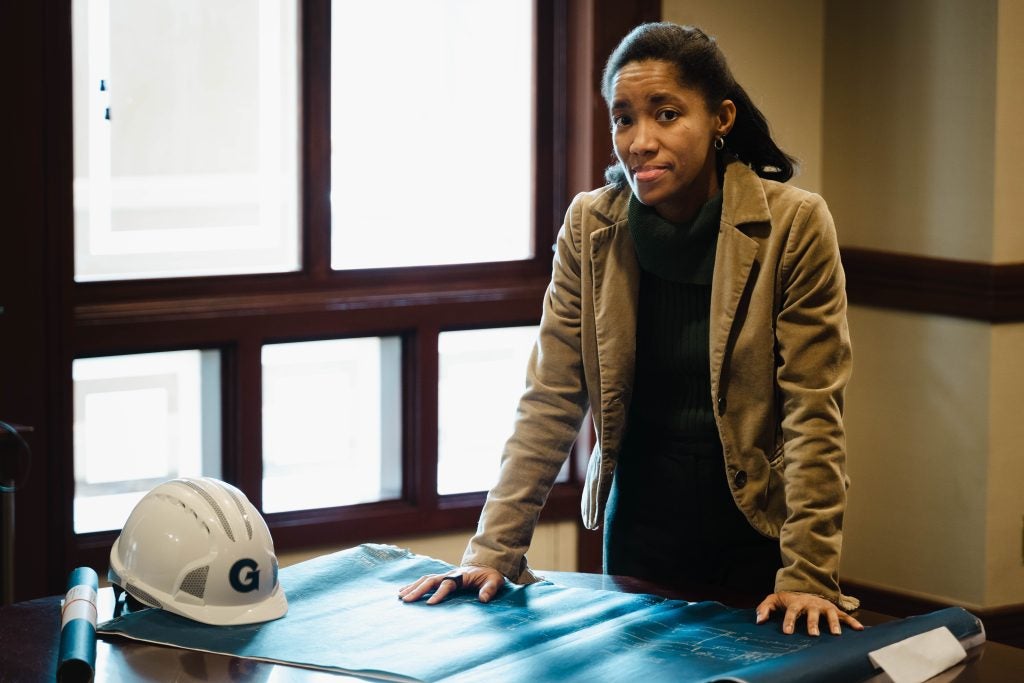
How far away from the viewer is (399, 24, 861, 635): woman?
2135 millimetres

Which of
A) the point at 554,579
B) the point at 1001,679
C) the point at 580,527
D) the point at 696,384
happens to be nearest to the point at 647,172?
the point at 696,384

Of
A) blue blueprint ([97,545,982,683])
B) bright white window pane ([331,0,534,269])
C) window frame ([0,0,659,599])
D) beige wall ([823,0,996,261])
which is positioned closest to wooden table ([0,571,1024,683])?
blue blueprint ([97,545,982,683])

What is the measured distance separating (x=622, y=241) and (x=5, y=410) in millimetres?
1594

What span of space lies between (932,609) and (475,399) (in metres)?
1.36

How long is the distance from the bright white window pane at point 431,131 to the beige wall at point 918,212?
50 cm

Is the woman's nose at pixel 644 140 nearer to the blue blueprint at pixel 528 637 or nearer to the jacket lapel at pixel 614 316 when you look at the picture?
the jacket lapel at pixel 614 316

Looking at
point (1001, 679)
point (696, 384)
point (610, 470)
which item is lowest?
point (1001, 679)

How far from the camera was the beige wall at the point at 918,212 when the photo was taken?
3.84 m

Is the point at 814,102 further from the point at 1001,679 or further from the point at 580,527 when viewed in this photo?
the point at 1001,679

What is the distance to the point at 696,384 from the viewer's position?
90.3 inches

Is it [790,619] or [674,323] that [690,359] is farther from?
[790,619]

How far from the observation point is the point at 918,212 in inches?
159

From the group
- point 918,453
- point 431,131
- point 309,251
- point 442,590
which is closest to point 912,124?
point 918,453

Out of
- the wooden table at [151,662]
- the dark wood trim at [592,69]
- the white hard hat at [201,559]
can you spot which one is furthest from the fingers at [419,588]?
the dark wood trim at [592,69]
